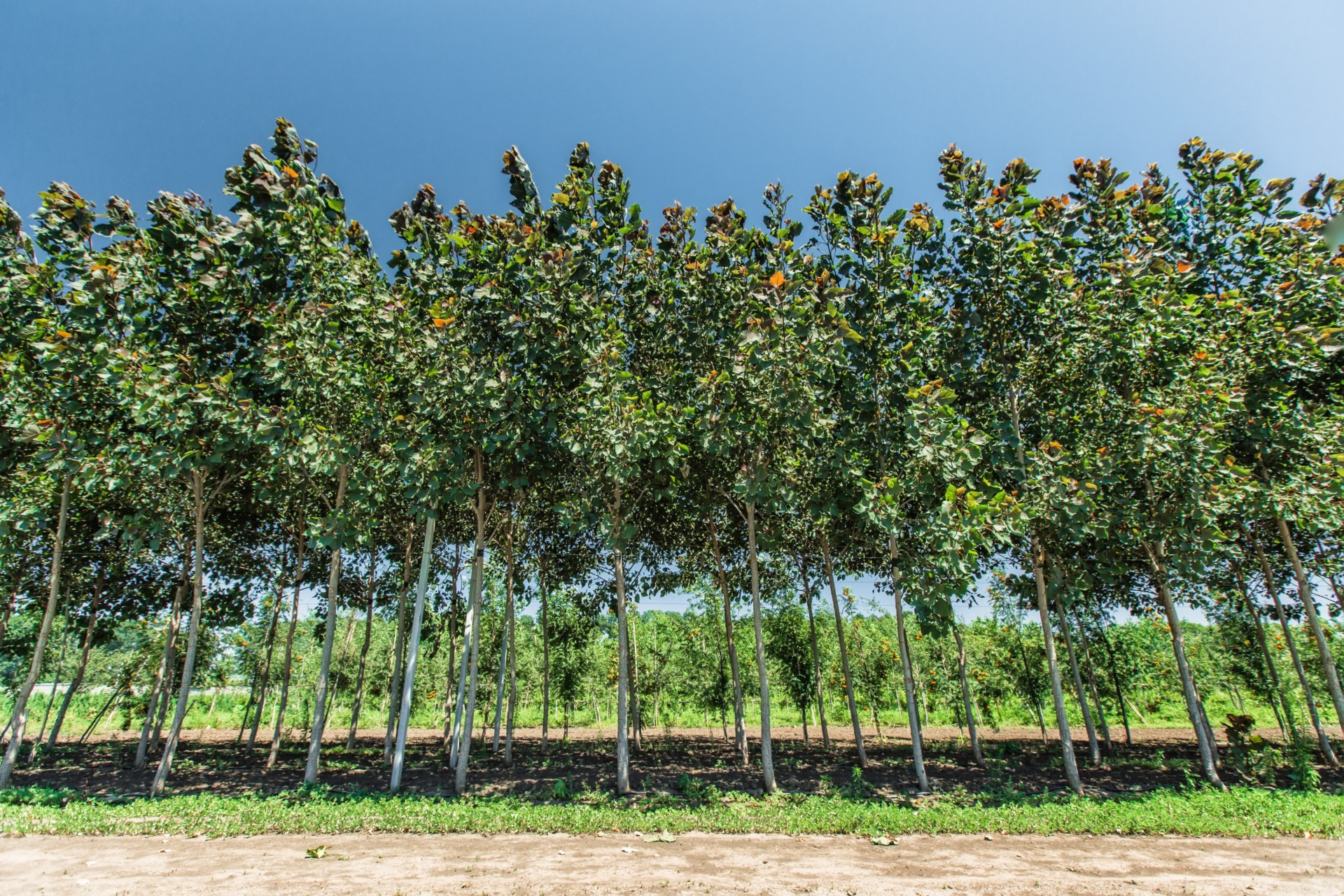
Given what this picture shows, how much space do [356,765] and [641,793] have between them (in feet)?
33.6

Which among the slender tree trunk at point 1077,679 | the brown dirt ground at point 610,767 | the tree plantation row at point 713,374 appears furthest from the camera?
the slender tree trunk at point 1077,679

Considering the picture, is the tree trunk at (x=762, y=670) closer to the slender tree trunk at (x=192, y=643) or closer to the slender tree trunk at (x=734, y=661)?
the slender tree trunk at (x=734, y=661)

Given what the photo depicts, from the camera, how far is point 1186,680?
498 inches

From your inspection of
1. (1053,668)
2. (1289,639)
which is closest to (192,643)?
(1053,668)

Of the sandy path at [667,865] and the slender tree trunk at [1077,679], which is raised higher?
the slender tree trunk at [1077,679]

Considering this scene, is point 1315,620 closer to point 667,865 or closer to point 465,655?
point 667,865

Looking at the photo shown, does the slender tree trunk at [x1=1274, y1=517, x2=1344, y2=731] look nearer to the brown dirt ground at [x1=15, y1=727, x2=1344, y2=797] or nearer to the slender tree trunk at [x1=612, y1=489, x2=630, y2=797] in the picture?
the brown dirt ground at [x1=15, y1=727, x2=1344, y2=797]

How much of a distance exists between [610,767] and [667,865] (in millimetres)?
10019

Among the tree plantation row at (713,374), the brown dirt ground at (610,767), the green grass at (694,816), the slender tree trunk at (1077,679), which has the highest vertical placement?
the tree plantation row at (713,374)

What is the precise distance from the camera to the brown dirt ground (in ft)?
42.7

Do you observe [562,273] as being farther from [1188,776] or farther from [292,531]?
[1188,776]

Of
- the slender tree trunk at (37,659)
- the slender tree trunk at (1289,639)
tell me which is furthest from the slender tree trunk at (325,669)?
the slender tree trunk at (1289,639)

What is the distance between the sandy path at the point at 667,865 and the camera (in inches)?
241

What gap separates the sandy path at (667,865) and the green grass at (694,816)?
1.27ft
